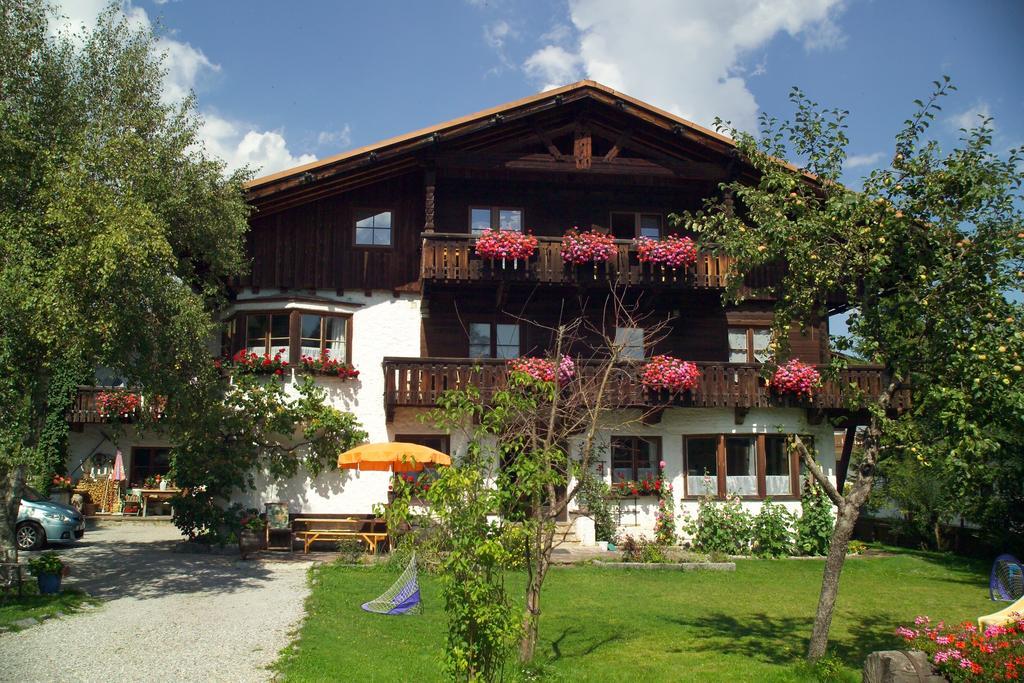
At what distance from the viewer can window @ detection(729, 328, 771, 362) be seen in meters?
22.7

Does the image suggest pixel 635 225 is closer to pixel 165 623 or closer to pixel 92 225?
pixel 92 225

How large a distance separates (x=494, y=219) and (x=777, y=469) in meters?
9.59

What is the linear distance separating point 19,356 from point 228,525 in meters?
7.29

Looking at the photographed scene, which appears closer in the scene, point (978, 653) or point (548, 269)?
point (978, 653)

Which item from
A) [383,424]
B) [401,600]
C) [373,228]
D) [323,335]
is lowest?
[401,600]

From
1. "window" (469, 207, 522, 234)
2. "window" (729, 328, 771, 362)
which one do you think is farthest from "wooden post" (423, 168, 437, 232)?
"window" (729, 328, 771, 362)

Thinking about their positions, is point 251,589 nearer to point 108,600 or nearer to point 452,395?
point 108,600

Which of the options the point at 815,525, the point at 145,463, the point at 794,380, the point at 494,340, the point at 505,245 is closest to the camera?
the point at 505,245

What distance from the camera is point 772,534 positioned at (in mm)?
20797

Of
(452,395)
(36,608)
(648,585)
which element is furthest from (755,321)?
(36,608)

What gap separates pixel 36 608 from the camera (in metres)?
12.5

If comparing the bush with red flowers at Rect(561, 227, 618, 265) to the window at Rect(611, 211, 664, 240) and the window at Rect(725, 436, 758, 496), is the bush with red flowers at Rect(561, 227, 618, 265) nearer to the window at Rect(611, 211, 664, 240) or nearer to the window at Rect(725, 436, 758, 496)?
the window at Rect(611, 211, 664, 240)

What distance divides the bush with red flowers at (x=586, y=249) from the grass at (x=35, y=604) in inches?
483

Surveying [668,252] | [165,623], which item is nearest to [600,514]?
[668,252]
